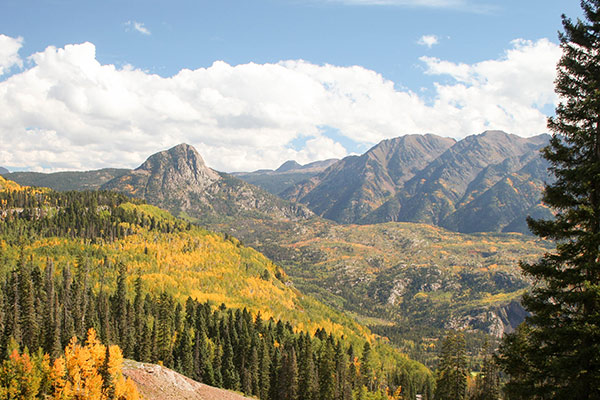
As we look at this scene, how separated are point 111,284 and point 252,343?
85.9 m

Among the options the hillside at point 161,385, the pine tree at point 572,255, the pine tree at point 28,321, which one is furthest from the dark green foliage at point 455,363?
the pine tree at point 28,321

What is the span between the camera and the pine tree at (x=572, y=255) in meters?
18.9

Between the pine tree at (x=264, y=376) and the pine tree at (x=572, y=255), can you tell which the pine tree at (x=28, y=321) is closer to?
the pine tree at (x=264, y=376)

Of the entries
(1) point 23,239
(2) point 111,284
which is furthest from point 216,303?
(1) point 23,239

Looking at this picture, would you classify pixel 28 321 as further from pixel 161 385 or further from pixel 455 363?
pixel 455 363

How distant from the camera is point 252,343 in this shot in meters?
124

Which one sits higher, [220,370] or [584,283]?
[584,283]

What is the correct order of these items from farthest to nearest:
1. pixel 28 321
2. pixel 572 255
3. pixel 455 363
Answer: pixel 28 321
pixel 455 363
pixel 572 255

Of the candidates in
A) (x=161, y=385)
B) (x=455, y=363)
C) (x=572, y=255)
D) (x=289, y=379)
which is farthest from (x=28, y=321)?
(x=572, y=255)

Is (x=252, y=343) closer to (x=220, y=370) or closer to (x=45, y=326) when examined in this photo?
(x=220, y=370)

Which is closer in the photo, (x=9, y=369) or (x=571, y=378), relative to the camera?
(x=571, y=378)

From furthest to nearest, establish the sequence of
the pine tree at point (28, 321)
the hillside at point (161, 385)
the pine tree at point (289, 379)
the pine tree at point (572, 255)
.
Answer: the pine tree at point (289, 379) < the pine tree at point (28, 321) < the hillside at point (161, 385) < the pine tree at point (572, 255)

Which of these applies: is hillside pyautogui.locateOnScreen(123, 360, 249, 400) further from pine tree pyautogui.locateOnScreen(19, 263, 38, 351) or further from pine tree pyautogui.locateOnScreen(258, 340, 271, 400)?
pine tree pyautogui.locateOnScreen(258, 340, 271, 400)

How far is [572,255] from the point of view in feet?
66.8
